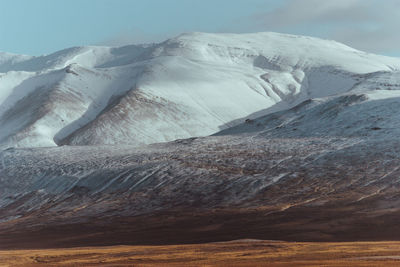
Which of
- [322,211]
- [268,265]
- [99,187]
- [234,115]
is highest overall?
[268,265]

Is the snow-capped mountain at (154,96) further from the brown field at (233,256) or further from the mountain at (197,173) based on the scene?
the brown field at (233,256)

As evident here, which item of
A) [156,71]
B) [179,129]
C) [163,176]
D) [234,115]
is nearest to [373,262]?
[163,176]

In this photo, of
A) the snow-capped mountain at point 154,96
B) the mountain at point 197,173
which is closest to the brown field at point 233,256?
the mountain at point 197,173

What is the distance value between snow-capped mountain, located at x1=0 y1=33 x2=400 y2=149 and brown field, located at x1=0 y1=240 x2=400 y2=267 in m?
87.2

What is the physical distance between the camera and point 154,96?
498ft

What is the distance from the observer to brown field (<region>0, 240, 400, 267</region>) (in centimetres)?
2983

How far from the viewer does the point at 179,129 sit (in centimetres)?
13775

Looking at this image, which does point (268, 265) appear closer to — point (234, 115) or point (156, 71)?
point (234, 115)

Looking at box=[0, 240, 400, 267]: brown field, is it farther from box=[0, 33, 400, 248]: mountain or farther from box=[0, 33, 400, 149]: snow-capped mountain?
box=[0, 33, 400, 149]: snow-capped mountain

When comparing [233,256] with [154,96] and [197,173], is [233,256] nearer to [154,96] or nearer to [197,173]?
[197,173]

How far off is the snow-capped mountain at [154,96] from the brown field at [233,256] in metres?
87.2

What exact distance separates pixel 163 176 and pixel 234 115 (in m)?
78.1

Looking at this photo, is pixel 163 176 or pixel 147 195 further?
pixel 163 176

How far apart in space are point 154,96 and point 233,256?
393 feet
